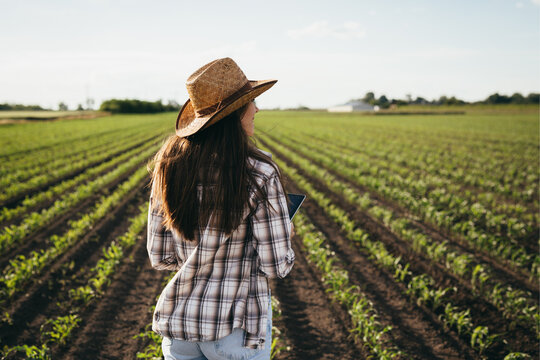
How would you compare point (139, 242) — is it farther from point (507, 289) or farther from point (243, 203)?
point (507, 289)

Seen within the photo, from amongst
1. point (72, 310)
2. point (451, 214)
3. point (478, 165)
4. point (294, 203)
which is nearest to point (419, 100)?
point (478, 165)

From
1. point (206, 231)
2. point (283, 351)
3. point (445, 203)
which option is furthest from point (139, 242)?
point (445, 203)

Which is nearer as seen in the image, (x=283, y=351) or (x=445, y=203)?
(x=283, y=351)

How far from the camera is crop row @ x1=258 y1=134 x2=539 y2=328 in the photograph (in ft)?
Result: 13.6

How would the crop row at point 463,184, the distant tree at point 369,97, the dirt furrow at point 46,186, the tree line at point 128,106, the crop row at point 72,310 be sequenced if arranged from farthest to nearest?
the distant tree at point 369,97 < the tree line at point 128,106 < the dirt furrow at point 46,186 < the crop row at point 463,184 < the crop row at point 72,310

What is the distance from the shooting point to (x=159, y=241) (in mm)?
1523

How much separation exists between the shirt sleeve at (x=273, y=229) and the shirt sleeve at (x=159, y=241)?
0.46 metres

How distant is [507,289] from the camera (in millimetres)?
4664

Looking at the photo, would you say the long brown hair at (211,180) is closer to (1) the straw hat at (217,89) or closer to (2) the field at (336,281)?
(1) the straw hat at (217,89)

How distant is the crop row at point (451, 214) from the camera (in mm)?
5660

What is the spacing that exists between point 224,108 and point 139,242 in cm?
586

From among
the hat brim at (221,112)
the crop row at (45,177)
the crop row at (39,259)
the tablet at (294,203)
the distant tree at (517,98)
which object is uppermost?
the distant tree at (517,98)

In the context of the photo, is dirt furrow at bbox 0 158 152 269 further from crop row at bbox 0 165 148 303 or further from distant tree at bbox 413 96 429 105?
distant tree at bbox 413 96 429 105

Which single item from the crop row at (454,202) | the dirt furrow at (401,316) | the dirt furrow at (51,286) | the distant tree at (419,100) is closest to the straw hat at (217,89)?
the dirt furrow at (401,316)
